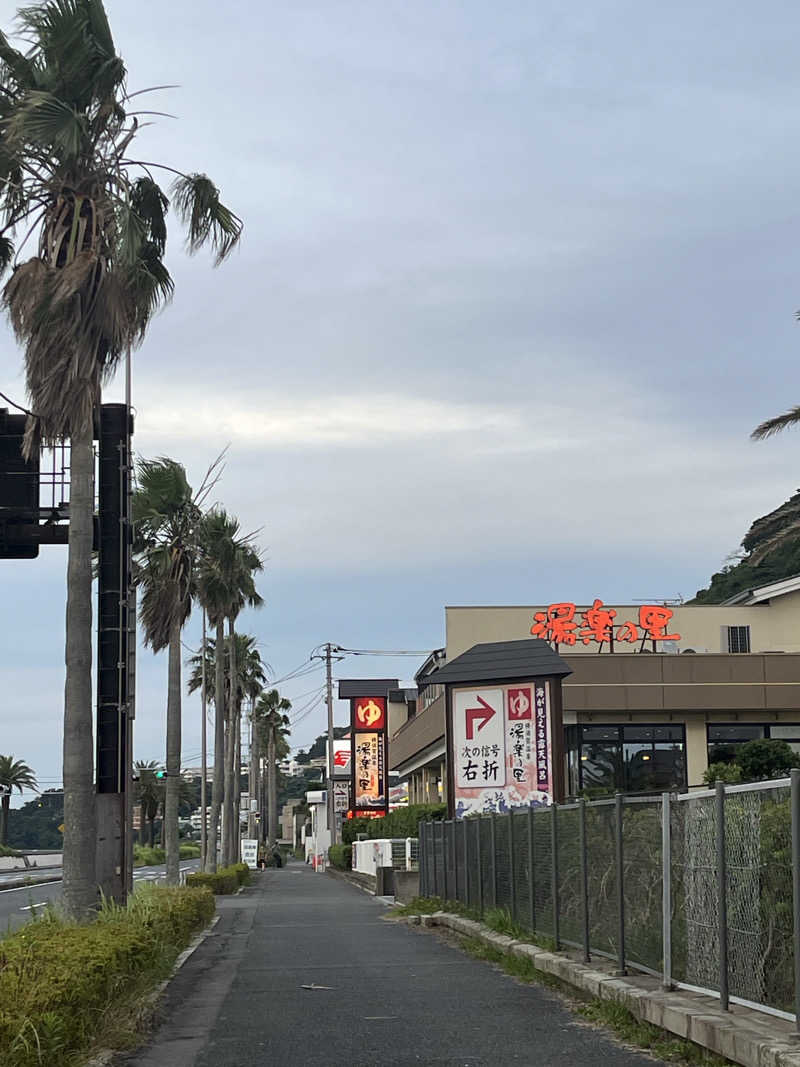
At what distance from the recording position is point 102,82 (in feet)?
58.8

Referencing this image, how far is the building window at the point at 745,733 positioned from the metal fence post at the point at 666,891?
1233 inches

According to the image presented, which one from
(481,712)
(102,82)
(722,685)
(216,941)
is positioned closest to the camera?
(102,82)

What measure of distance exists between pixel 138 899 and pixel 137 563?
20.5 metres

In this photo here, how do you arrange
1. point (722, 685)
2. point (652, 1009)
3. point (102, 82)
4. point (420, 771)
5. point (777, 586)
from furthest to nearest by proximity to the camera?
point (420, 771) → point (777, 586) → point (722, 685) → point (102, 82) → point (652, 1009)

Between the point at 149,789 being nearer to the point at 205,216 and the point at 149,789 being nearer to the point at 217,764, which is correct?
the point at 217,764

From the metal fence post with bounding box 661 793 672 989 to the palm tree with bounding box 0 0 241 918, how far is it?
773 centimetres

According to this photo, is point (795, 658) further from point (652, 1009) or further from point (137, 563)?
point (652, 1009)

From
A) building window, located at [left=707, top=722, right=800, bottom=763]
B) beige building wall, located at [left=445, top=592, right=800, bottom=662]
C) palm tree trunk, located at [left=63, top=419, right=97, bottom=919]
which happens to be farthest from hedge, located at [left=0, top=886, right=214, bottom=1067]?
beige building wall, located at [left=445, top=592, right=800, bottom=662]

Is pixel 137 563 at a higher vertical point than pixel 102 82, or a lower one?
lower

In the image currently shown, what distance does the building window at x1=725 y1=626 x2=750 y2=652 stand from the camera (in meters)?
53.4

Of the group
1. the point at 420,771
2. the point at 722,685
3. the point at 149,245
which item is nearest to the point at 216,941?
the point at 149,245

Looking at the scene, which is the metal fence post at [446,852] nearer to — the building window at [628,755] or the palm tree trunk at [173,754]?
the palm tree trunk at [173,754]

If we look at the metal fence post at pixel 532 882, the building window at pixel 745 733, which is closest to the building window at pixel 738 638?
the building window at pixel 745 733

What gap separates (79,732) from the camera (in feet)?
54.7
